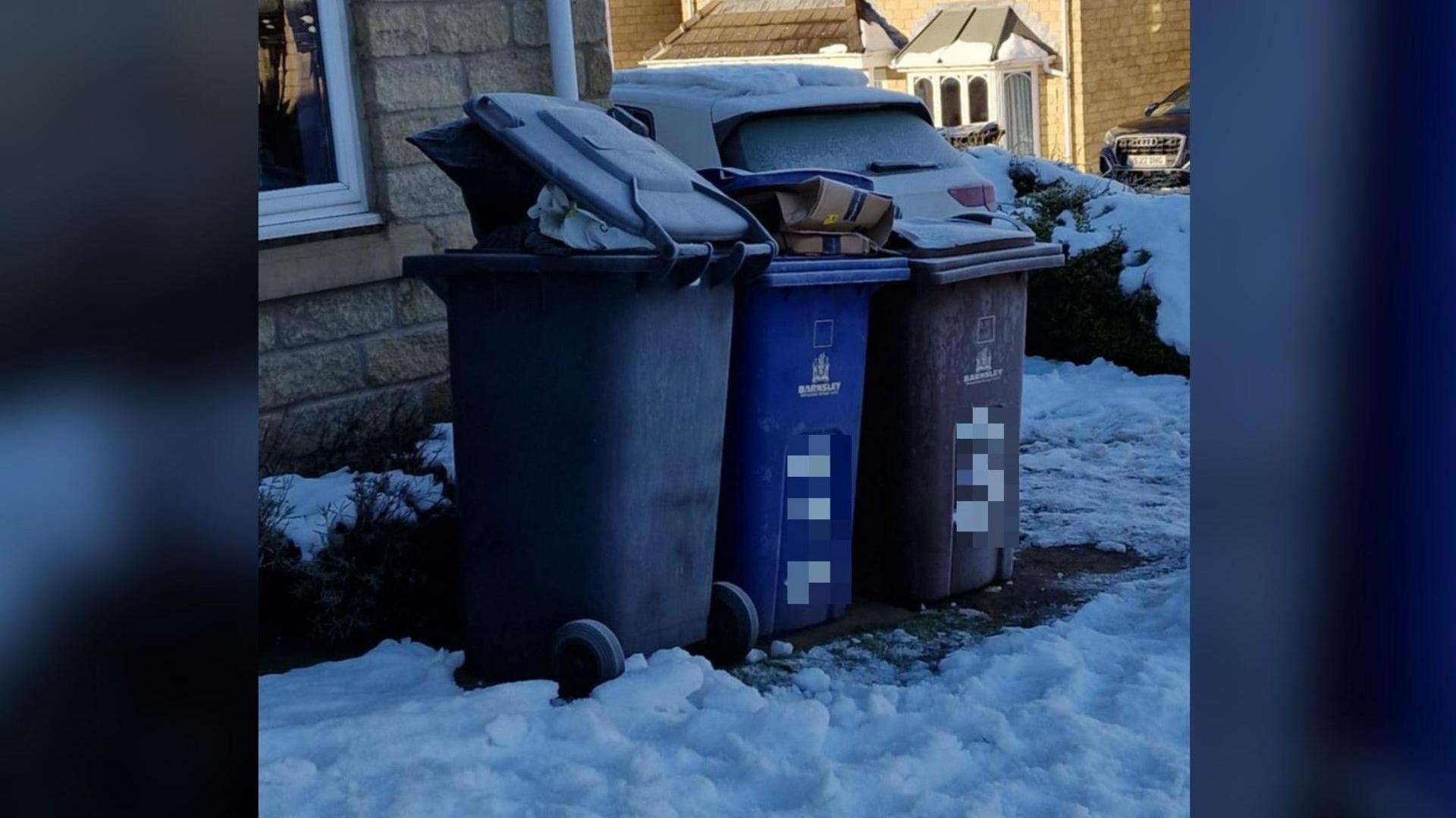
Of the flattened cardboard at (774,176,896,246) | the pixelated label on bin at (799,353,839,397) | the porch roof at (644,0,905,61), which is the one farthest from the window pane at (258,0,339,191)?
the porch roof at (644,0,905,61)

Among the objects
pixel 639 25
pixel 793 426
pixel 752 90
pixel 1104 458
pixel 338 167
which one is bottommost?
pixel 1104 458

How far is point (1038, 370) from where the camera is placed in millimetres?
8906

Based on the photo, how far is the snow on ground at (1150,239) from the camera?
28.4 ft

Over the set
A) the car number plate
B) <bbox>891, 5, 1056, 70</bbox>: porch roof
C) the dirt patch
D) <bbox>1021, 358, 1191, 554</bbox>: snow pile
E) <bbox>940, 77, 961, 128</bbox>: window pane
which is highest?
<bbox>891, 5, 1056, 70</bbox>: porch roof

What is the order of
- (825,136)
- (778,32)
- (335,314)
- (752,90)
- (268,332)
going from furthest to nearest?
1. (778,32)
2. (752,90)
3. (825,136)
4. (335,314)
5. (268,332)

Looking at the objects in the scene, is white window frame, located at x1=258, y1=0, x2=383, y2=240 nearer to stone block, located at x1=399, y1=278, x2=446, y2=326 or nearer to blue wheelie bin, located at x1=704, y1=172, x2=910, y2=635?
stone block, located at x1=399, y1=278, x2=446, y2=326

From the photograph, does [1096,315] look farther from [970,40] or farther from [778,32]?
[778,32]

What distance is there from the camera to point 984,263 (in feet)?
16.1

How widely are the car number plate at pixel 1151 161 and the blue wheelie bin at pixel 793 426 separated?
13.9m

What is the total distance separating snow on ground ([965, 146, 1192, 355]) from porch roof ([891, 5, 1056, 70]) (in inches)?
396

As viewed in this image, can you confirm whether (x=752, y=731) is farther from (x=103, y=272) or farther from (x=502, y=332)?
(x=103, y=272)

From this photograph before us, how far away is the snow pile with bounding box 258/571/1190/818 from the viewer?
3498mm

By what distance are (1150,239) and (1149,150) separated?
9454mm

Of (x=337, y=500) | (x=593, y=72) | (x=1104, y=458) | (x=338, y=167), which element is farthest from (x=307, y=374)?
(x=1104, y=458)
